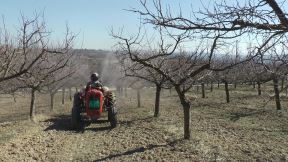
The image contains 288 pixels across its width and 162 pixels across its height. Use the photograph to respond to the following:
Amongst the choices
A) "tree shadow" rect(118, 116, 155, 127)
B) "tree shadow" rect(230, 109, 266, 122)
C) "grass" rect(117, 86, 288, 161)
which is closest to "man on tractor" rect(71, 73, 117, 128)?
"tree shadow" rect(118, 116, 155, 127)

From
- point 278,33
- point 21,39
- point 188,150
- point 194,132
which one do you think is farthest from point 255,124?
point 278,33

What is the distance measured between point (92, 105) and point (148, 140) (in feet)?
7.48

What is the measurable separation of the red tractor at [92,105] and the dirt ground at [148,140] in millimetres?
370

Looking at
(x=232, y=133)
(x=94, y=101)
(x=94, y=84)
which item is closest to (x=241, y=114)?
(x=232, y=133)

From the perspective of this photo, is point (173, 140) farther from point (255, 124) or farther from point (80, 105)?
point (255, 124)

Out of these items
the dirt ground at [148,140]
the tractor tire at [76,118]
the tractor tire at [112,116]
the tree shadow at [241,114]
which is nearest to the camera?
the dirt ground at [148,140]

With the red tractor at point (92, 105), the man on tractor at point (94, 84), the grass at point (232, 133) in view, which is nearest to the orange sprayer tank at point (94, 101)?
the red tractor at point (92, 105)

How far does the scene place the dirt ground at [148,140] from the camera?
935 centimetres

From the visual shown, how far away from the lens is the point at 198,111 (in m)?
18.3

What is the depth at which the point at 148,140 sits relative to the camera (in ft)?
36.4

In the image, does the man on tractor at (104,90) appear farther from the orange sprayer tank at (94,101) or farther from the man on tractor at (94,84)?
the orange sprayer tank at (94,101)

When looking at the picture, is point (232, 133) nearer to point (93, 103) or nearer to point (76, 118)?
point (93, 103)

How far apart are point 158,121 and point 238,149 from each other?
5105 millimetres

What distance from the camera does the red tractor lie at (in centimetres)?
1234
